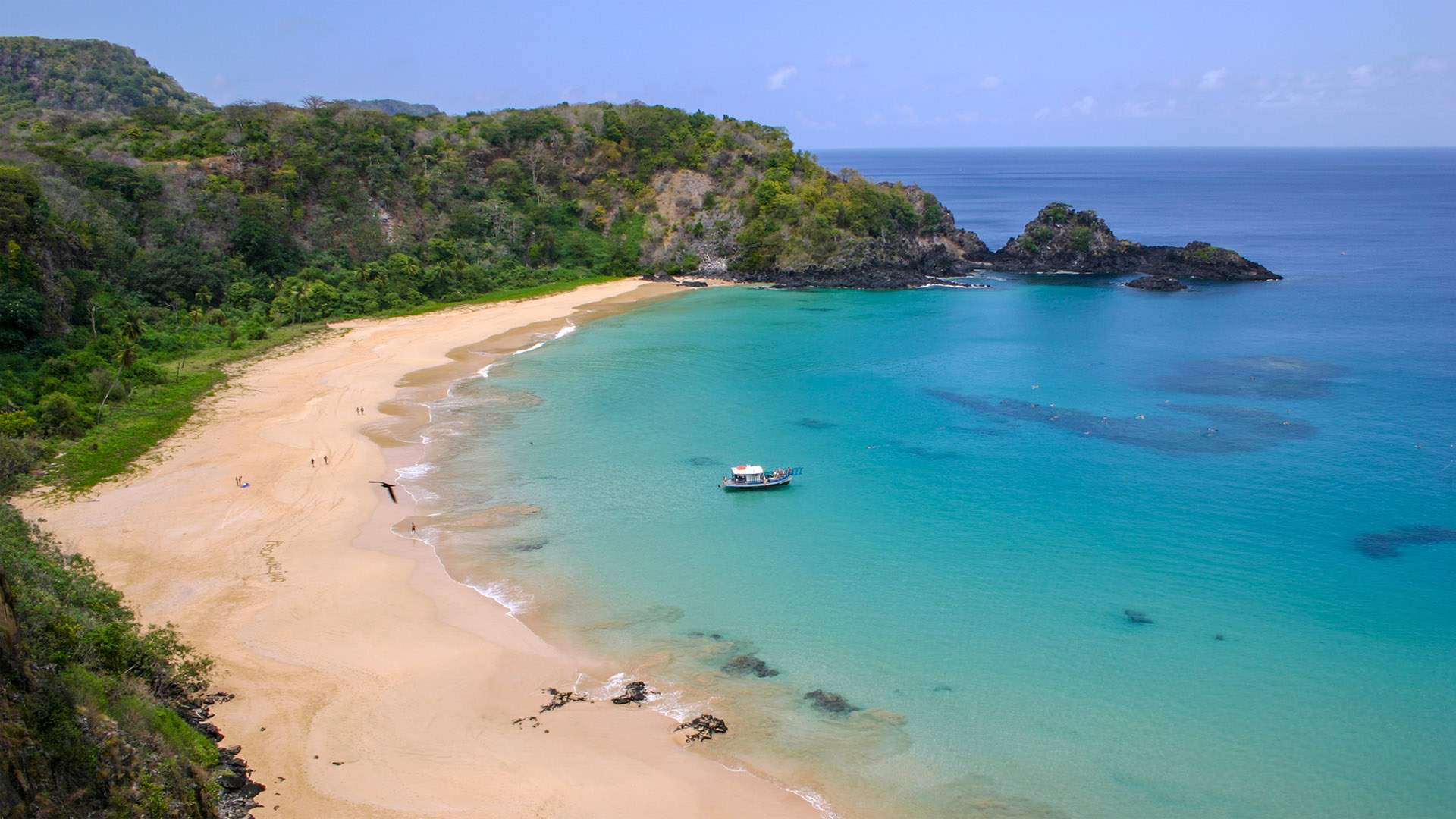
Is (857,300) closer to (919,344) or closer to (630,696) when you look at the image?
(919,344)

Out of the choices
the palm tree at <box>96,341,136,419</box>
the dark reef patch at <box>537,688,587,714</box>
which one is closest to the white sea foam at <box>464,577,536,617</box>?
the dark reef patch at <box>537,688,587,714</box>

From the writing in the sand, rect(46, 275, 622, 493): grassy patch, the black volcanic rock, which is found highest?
the black volcanic rock

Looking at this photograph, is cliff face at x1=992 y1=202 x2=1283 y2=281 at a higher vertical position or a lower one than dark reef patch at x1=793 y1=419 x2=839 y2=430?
higher

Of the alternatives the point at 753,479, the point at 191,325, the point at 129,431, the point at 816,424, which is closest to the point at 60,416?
the point at 129,431

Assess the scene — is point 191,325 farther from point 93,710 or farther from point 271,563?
point 93,710

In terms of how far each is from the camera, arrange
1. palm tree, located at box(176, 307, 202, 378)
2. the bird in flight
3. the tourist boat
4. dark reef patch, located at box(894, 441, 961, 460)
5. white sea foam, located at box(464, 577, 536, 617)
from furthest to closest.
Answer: palm tree, located at box(176, 307, 202, 378)
dark reef patch, located at box(894, 441, 961, 460)
the tourist boat
the bird in flight
white sea foam, located at box(464, 577, 536, 617)

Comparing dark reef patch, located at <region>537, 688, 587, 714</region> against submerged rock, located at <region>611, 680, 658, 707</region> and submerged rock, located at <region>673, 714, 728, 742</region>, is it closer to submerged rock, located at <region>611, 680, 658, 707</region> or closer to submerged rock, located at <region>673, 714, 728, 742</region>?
submerged rock, located at <region>611, 680, 658, 707</region>

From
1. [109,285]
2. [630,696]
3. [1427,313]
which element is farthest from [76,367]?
[1427,313]

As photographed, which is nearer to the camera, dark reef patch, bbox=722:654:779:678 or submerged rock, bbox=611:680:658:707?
Answer: submerged rock, bbox=611:680:658:707

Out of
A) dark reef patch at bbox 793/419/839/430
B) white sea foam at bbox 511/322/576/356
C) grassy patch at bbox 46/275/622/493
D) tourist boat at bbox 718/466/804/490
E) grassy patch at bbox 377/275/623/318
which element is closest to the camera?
grassy patch at bbox 46/275/622/493
